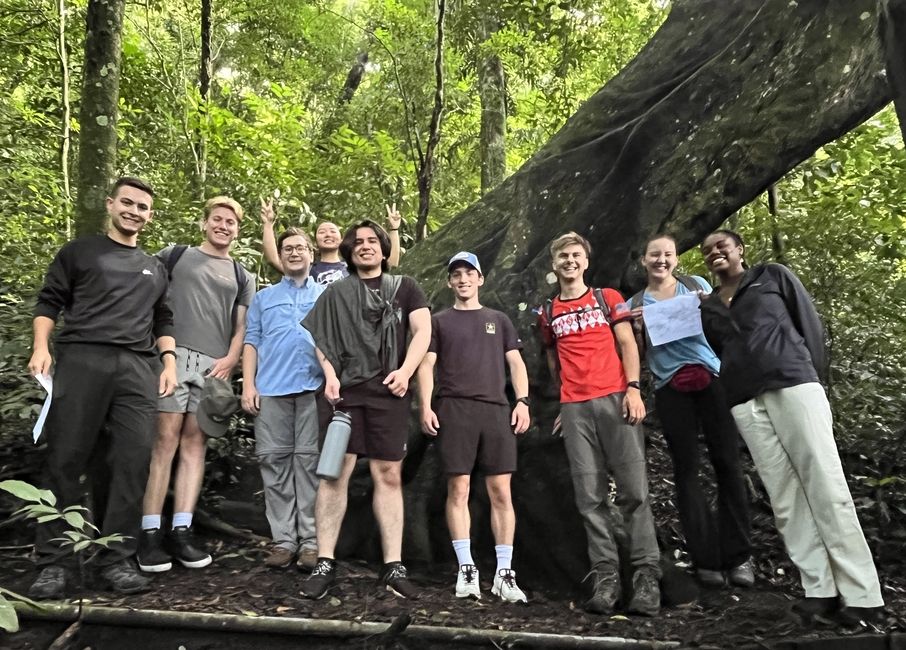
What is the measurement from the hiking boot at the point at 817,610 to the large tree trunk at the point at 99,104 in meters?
5.35

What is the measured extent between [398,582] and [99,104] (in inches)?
167

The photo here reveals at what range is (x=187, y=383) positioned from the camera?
5012mm

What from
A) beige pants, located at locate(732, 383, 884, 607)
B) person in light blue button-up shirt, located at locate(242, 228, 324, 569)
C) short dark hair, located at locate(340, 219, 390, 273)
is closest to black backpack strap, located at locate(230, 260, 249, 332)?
person in light blue button-up shirt, located at locate(242, 228, 324, 569)

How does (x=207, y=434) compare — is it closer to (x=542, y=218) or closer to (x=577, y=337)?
(x=577, y=337)

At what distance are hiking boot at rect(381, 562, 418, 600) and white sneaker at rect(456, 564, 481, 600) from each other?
0.88 feet

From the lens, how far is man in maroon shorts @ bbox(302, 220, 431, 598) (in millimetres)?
4660

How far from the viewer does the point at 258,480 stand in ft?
20.0

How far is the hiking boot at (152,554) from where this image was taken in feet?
15.3

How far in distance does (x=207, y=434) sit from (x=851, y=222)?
6.26m

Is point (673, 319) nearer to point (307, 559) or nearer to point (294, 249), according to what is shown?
point (294, 249)

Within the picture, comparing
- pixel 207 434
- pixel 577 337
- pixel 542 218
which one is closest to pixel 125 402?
pixel 207 434

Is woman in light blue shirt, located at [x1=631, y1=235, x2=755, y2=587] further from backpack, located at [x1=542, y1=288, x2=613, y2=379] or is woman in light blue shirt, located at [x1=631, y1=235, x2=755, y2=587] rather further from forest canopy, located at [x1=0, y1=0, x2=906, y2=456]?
forest canopy, located at [x1=0, y1=0, x2=906, y2=456]

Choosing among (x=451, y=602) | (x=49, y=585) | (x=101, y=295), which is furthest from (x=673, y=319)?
(x=49, y=585)

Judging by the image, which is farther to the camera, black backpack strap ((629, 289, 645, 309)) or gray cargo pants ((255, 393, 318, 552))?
black backpack strap ((629, 289, 645, 309))
